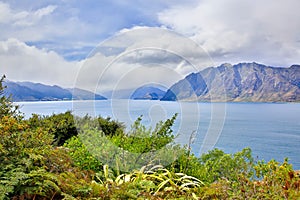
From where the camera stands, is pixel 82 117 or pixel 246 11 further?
pixel 246 11

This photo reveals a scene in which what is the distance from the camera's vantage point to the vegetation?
2000mm

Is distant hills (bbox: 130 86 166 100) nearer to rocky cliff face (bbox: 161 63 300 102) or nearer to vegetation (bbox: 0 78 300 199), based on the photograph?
rocky cliff face (bbox: 161 63 300 102)

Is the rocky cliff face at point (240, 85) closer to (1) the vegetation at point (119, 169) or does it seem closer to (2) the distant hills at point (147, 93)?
(2) the distant hills at point (147, 93)

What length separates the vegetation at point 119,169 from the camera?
200cm

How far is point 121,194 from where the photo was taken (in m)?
1.99

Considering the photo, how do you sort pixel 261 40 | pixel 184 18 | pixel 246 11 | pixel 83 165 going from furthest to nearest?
pixel 261 40 → pixel 246 11 → pixel 184 18 → pixel 83 165

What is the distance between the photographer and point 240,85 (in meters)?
12.6

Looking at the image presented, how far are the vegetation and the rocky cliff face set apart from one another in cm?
48

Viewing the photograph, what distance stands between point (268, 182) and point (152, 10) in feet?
13.8

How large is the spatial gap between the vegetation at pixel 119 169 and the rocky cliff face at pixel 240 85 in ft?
1.58

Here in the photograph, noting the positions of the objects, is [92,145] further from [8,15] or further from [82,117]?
[8,15]

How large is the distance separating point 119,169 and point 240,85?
33.7ft

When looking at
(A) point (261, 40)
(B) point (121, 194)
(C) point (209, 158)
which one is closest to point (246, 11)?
(C) point (209, 158)

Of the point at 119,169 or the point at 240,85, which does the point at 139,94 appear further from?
the point at 240,85
